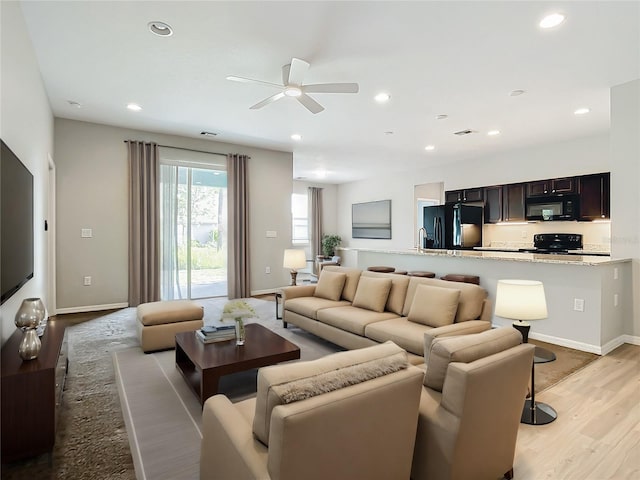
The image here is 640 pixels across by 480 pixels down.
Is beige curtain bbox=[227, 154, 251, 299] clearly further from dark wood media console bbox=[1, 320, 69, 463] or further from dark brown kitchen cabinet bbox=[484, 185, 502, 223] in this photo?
dark brown kitchen cabinet bbox=[484, 185, 502, 223]

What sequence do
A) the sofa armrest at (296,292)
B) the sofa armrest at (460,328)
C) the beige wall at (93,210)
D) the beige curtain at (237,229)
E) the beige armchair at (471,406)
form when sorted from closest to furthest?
the beige armchair at (471,406) < the sofa armrest at (460,328) < the sofa armrest at (296,292) < the beige wall at (93,210) < the beige curtain at (237,229)

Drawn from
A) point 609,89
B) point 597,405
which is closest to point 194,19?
point 597,405

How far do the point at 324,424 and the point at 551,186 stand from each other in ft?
22.9

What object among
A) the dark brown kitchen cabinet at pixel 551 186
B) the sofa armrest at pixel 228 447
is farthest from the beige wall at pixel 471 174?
the sofa armrest at pixel 228 447

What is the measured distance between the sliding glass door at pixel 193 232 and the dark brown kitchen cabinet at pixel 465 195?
200 inches

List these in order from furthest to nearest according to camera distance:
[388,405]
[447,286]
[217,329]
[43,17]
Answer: [447,286], [217,329], [43,17], [388,405]

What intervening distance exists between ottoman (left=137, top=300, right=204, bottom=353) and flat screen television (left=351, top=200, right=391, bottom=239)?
6.92 metres

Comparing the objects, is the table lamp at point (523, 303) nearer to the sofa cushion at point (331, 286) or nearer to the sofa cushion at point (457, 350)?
the sofa cushion at point (457, 350)

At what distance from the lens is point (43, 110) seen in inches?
160

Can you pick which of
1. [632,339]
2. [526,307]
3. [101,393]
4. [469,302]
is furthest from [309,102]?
[632,339]

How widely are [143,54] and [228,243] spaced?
3.75 metres

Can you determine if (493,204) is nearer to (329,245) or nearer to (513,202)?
(513,202)

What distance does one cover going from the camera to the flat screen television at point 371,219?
391 inches

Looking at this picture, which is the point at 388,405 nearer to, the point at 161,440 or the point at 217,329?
the point at 161,440
